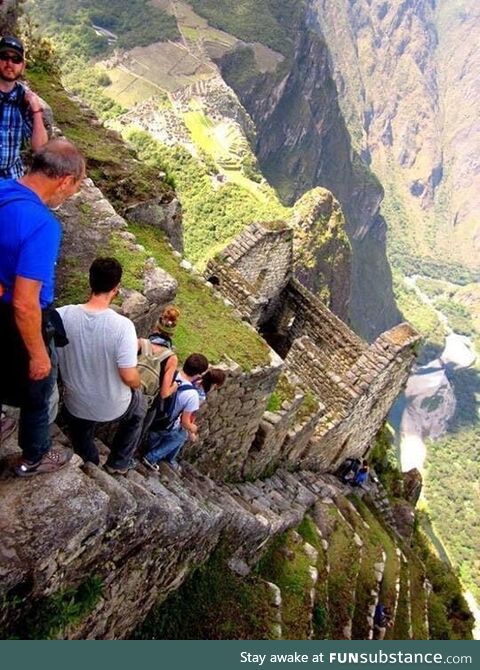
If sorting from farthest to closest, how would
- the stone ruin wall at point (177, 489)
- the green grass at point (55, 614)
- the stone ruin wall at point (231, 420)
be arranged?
the stone ruin wall at point (231, 420)
the green grass at point (55, 614)
the stone ruin wall at point (177, 489)

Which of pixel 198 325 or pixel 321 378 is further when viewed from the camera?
pixel 321 378

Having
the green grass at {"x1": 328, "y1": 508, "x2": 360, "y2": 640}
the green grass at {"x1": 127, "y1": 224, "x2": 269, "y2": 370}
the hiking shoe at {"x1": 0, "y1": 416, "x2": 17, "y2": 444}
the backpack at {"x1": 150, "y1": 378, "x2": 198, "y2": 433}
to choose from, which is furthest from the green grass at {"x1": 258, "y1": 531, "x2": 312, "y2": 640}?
the hiking shoe at {"x1": 0, "y1": 416, "x2": 17, "y2": 444}

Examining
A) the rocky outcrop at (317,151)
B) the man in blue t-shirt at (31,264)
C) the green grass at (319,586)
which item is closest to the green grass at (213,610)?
the green grass at (319,586)

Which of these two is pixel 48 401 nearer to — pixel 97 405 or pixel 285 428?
pixel 97 405

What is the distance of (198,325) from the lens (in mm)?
8609

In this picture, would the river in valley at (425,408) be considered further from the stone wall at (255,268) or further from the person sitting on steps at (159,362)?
the person sitting on steps at (159,362)

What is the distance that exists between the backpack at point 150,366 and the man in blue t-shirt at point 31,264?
4.18 feet

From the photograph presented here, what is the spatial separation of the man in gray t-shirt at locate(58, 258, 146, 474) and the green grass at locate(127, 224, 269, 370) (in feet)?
8.52

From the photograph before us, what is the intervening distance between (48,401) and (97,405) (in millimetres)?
622

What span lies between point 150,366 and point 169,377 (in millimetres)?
297

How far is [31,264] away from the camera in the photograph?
3719mm

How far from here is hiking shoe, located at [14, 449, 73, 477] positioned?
175 inches

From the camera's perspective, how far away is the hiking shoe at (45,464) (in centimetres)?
443

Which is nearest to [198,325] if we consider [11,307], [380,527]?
[11,307]
